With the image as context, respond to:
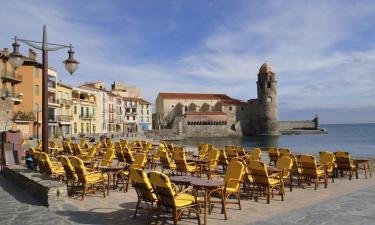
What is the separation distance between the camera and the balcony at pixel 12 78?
132ft

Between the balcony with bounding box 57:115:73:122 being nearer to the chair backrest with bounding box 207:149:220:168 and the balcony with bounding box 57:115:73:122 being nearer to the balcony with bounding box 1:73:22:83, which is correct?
the balcony with bounding box 1:73:22:83

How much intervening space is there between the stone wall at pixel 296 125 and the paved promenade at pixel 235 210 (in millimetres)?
118008

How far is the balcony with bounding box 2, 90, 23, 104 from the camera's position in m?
39.7

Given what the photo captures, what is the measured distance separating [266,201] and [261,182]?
439 mm

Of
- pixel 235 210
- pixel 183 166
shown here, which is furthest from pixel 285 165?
pixel 183 166

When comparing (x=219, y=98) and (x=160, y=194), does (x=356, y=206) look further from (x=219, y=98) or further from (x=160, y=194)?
(x=219, y=98)

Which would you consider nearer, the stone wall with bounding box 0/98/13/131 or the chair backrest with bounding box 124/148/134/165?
the chair backrest with bounding box 124/148/134/165

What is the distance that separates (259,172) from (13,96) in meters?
40.2

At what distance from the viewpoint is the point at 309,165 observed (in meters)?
9.65

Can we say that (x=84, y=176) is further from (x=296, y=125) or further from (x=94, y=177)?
(x=296, y=125)

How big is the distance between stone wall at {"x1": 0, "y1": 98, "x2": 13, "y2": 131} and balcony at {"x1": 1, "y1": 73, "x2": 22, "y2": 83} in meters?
3.83

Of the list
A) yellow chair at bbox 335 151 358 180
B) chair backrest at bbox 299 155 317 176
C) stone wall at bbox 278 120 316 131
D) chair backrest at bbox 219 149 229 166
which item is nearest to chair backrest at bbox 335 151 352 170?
yellow chair at bbox 335 151 358 180

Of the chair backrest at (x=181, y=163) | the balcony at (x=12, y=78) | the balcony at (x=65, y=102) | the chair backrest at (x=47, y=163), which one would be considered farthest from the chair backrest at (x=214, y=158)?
the balcony at (x=65, y=102)

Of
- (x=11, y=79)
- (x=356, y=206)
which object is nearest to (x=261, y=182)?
(x=356, y=206)
